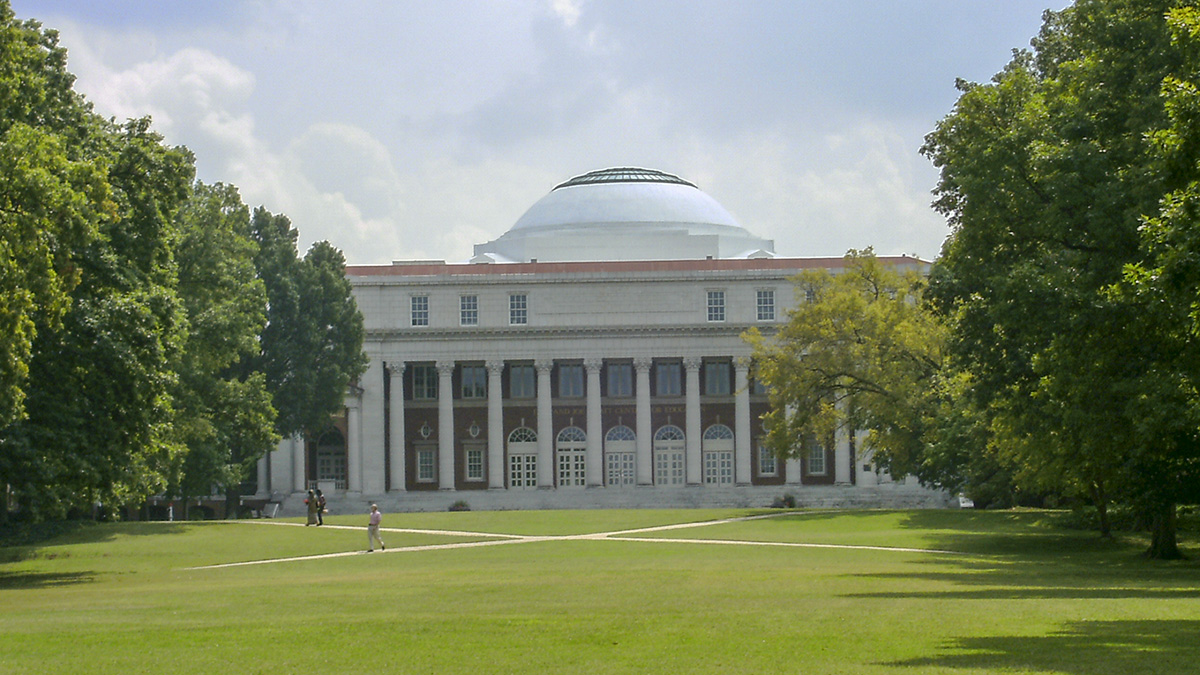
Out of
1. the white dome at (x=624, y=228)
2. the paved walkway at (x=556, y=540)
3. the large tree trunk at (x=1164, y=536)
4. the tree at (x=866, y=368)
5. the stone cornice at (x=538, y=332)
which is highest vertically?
the white dome at (x=624, y=228)

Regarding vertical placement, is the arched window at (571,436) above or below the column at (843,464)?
above

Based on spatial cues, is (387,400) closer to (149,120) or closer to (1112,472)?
(149,120)

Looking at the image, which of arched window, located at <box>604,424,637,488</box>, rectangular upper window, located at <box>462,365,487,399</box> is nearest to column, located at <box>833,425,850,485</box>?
arched window, located at <box>604,424,637,488</box>

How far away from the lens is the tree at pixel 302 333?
80625 mm

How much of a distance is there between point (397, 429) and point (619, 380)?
14.6m

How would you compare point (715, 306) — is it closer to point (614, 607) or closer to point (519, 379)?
point (519, 379)

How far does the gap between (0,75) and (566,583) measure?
49.6ft

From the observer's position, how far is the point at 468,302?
97.8 metres

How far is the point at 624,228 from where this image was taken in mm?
110062

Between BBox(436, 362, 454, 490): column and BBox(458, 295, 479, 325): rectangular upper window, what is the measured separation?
9.73 feet

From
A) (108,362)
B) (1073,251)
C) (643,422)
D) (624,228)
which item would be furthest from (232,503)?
(1073,251)

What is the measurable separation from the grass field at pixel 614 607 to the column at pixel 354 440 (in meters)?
47.7

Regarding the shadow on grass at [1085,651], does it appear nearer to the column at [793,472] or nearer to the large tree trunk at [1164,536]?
the large tree trunk at [1164,536]

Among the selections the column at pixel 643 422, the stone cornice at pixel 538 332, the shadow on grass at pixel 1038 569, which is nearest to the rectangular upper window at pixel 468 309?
the stone cornice at pixel 538 332
